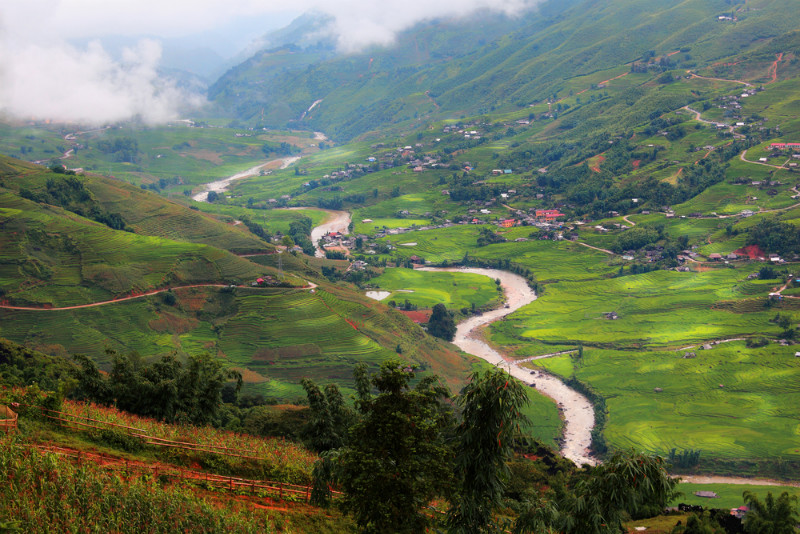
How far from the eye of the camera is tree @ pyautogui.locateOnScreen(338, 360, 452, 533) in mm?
15430

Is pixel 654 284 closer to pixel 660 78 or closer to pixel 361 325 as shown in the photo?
pixel 361 325

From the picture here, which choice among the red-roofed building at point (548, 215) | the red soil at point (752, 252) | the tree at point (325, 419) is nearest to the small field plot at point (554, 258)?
the red-roofed building at point (548, 215)

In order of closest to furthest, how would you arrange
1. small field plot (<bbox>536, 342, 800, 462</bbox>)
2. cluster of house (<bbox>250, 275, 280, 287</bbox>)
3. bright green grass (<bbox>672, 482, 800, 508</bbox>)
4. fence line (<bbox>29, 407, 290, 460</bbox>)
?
fence line (<bbox>29, 407, 290, 460</bbox>) → bright green grass (<bbox>672, 482, 800, 508</bbox>) → small field plot (<bbox>536, 342, 800, 462</bbox>) → cluster of house (<bbox>250, 275, 280, 287</bbox>)

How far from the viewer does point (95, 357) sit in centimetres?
5025

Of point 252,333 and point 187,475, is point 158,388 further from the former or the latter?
point 252,333

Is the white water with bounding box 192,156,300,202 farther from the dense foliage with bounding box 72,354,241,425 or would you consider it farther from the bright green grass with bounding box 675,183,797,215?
the dense foliage with bounding box 72,354,241,425

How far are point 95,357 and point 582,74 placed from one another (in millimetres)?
170007

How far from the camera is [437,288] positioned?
90188mm

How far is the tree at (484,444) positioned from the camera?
14695 mm

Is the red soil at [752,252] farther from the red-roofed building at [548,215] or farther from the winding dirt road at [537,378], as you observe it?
the red-roofed building at [548,215]

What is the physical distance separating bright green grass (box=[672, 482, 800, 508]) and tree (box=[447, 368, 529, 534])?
108ft

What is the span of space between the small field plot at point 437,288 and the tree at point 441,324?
6.52m

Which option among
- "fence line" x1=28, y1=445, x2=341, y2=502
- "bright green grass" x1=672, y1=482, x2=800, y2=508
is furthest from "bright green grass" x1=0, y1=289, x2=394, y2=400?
"fence line" x1=28, y1=445, x2=341, y2=502

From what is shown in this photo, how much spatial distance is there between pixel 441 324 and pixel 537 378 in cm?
1487
